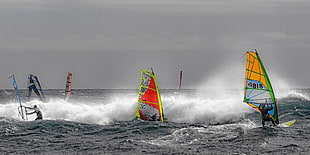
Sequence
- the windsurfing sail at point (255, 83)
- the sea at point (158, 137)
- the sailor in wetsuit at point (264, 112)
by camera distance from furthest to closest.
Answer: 1. the windsurfing sail at point (255, 83)
2. the sailor in wetsuit at point (264, 112)
3. the sea at point (158, 137)

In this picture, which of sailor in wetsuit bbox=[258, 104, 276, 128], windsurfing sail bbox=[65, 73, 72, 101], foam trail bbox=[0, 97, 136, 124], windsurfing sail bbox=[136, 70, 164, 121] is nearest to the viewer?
sailor in wetsuit bbox=[258, 104, 276, 128]

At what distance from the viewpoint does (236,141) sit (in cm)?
1502

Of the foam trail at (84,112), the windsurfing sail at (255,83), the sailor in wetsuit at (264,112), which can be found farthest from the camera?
the foam trail at (84,112)

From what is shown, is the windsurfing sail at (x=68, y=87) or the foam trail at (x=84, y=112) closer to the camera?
the foam trail at (x=84, y=112)

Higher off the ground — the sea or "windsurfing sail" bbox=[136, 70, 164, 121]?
"windsurfing sail" bbox=[136, 70, 164, 121]

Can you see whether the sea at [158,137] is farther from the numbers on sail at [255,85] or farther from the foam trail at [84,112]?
the numbers on sail at [255,85]

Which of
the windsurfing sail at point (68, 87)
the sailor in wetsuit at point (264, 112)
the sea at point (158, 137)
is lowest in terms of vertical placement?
the sea at point (158, 137)

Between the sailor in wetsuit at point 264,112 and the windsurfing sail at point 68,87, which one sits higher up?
the windsurfing sail at point 68,87

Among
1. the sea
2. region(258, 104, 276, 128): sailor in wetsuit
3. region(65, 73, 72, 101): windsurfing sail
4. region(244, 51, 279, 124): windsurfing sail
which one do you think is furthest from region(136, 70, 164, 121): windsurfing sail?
region(65, 73, 72, 101): windsurfing sail

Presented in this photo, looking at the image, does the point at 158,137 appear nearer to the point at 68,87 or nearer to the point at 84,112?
the point at 84,112

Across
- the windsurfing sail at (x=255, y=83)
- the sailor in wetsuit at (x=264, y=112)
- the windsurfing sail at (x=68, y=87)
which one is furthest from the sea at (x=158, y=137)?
the windsurfing sail at (x=68, y=87)

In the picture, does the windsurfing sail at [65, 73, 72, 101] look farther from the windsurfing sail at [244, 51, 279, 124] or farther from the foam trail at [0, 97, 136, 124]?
the windsurfing sail at [244, 51, 279, 124]

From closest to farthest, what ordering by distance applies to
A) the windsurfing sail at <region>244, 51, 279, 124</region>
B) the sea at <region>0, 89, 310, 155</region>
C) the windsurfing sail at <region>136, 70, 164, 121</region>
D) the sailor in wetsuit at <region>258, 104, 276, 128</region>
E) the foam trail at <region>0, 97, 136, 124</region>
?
the sea at <region>0, 89, 310, 155</region>, the sailor in wetsuit at <region>258, 104, 276, 128</region>, the windsurfing sail at <region>244, 51, 279, 124</region>, the windsurfing sail at <region>136, 70, 164, 121</region>, the foam trail at <region>0, 97, 136, 124</region>

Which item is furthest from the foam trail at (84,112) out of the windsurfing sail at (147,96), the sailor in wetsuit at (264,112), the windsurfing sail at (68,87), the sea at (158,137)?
the sailor in wetsuit at (264,112)
